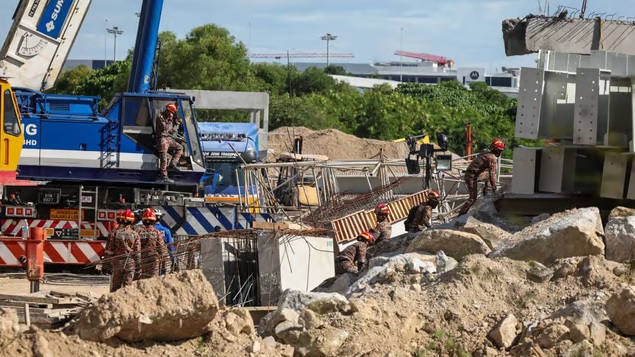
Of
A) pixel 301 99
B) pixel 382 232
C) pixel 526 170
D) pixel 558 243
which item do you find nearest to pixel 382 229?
pixel 382 232

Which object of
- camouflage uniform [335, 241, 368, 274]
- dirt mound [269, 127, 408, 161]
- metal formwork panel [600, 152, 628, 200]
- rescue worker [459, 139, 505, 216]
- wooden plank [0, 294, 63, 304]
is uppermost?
metal formwork panel [600, 152, 628, 200]

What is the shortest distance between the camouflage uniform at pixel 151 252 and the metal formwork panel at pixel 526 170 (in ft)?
15.6

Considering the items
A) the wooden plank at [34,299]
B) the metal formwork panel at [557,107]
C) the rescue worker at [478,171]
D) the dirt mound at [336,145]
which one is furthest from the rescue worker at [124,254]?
the dirt mound at [336,145]

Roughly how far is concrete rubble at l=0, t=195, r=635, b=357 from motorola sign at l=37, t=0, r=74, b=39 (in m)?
8.87

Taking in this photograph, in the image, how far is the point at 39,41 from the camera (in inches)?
790

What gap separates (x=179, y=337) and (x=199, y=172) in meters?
9.47

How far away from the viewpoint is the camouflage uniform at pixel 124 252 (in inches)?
546

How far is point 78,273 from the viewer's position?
19016mm

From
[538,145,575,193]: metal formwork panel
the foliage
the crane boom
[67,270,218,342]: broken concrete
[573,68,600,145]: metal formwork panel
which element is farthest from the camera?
the foliage

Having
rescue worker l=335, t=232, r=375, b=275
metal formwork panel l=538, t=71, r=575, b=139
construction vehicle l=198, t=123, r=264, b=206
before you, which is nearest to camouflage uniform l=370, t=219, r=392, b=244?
rescue worker l=335, t=232, r=375, b=275

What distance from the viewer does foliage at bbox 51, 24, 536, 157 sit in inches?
1813

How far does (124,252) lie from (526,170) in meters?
5.34

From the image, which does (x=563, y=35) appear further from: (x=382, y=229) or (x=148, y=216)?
(x=148, y=216)

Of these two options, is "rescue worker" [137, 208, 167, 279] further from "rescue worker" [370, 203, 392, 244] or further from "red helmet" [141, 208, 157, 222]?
"rescue worker" [370, 203, 392, 244]
